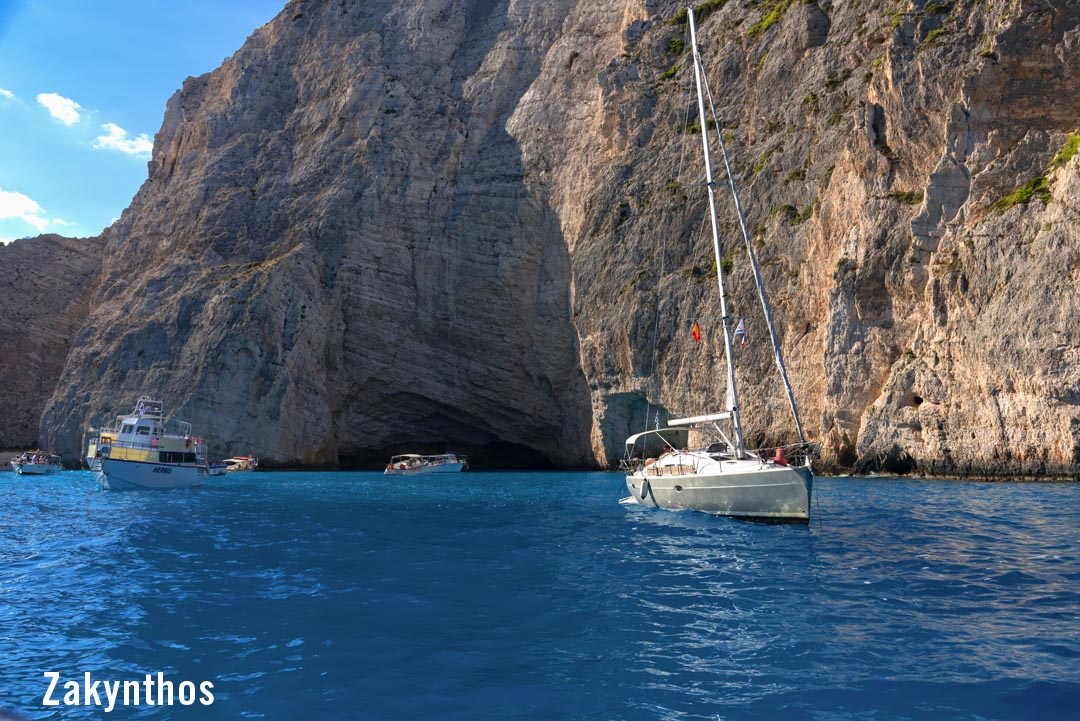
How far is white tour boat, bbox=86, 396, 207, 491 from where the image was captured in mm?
38531

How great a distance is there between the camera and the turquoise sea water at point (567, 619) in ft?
22.9

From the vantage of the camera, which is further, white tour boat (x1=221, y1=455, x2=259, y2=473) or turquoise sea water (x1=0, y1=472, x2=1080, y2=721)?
white tour boat (x1=221, y1=455, x2=259, y2=473)

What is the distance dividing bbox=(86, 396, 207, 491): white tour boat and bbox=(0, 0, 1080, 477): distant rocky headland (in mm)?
20936

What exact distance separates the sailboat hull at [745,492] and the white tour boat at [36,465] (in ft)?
181

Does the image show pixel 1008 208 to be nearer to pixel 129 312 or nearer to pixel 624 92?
pixel 624 92

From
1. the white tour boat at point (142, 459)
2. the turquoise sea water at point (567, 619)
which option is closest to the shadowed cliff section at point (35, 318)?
the white tour boat at point (142, 459)

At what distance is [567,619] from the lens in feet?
32.7

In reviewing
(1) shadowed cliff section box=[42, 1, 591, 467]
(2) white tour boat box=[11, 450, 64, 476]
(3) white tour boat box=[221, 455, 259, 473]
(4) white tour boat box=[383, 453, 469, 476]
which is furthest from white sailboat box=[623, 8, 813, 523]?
(2) white tour boat box=[11, 450, 64, 476]

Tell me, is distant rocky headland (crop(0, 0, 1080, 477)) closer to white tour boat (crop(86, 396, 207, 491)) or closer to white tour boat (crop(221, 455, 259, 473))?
white tour boat (crop(221, 455, 259, 473))

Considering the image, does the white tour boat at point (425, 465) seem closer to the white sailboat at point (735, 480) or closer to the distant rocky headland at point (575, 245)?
the distant rocky headland at point (575, 245)

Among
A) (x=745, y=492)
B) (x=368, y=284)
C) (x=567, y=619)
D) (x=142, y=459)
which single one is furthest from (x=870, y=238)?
(x=142, y=459)

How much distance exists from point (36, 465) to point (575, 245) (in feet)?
152

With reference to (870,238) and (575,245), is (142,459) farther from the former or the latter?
(870,238)

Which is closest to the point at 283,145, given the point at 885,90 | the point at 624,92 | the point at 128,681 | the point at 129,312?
the point at 129,312
